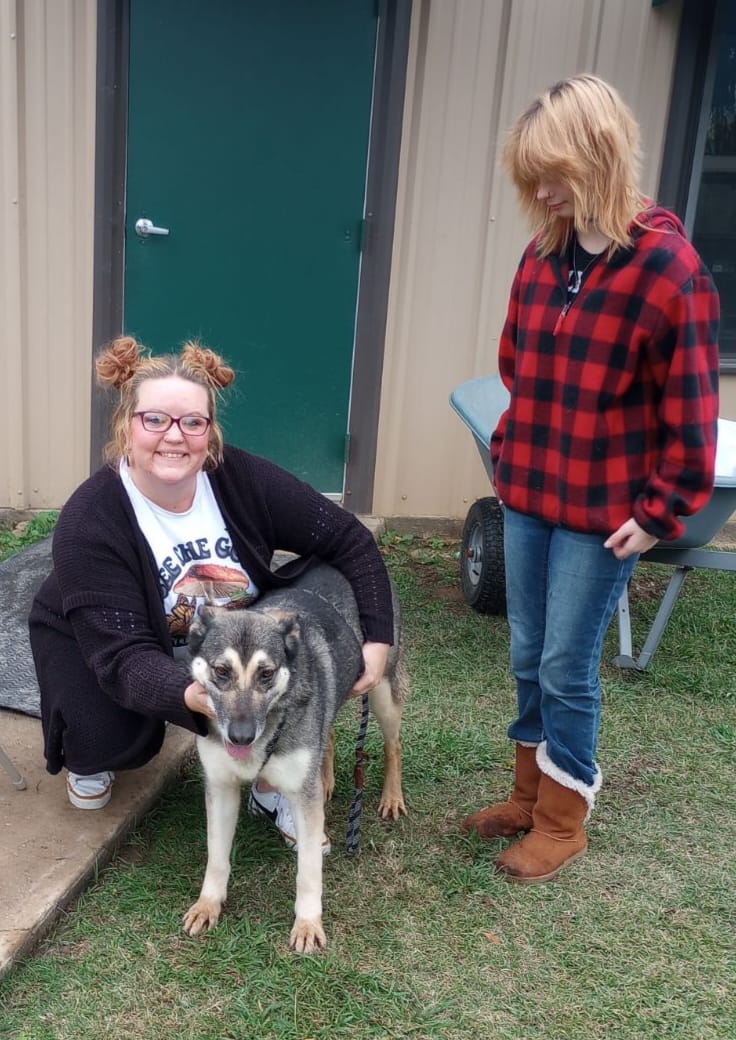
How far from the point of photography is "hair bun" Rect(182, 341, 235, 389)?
2.78m

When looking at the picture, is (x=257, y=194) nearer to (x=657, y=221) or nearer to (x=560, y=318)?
(x=560, y=318)

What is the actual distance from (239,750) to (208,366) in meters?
1.15

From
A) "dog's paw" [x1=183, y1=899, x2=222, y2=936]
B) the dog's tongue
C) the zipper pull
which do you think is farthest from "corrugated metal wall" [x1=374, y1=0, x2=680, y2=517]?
the dog's tongue

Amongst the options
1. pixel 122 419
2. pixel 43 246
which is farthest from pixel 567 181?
pixel 43 246

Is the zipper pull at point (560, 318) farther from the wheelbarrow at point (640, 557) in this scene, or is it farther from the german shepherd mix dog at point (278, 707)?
the wheelbarrow at point (640, 557)

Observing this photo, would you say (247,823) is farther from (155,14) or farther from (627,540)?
(155,14)

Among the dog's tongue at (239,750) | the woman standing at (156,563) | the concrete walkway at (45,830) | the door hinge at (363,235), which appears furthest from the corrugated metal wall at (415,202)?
the dog's tongue at (239,750)

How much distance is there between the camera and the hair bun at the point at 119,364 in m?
2.76

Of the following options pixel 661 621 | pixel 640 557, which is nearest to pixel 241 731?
pixel 640 557

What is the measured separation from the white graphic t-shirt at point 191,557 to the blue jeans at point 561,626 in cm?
85

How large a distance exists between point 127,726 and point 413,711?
1.44 metres

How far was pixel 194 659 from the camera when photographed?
2.36 meters

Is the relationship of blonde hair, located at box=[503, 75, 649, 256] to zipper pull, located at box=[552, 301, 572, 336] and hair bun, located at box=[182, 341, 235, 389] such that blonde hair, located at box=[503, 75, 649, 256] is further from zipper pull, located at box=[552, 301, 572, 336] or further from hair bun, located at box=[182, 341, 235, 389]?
hair bun, located at box=[182, 341, 235, 389]

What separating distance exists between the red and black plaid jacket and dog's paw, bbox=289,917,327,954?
1292 millimetres
